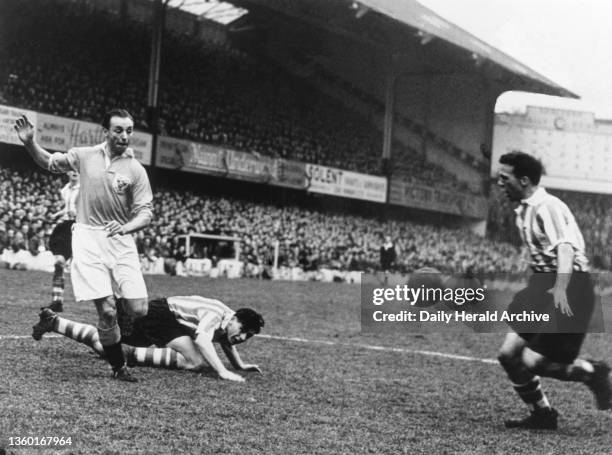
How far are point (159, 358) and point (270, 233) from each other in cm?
762

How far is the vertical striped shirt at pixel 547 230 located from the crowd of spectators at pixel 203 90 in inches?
262

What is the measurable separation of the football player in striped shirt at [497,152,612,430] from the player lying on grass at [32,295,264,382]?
5.07 feet

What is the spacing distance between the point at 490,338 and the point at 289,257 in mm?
5113

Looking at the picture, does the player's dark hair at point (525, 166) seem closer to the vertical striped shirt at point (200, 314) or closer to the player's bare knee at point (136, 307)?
the vertical striped shirt at point (200, 314)

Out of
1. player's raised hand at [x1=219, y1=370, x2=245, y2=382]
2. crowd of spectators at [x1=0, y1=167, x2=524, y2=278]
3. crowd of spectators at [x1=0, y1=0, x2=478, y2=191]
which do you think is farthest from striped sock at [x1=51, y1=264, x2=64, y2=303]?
crowd of spectators at [x1=0, y1=0, x2=478, y2=191]

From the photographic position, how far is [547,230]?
11.8ft

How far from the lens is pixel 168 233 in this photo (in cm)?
925

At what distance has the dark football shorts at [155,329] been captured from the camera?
15.3 ft

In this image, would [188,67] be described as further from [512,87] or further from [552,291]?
[552,291]

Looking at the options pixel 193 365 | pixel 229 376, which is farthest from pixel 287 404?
pixel 193 365

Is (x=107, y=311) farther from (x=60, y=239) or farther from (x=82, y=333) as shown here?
(x=60, y=239)

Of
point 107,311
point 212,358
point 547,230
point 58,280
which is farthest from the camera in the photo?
point 58,280

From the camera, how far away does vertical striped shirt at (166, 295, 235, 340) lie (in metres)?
4.59

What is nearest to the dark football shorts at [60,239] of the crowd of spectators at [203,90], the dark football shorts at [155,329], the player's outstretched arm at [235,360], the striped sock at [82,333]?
the striped sock at [82,333]
